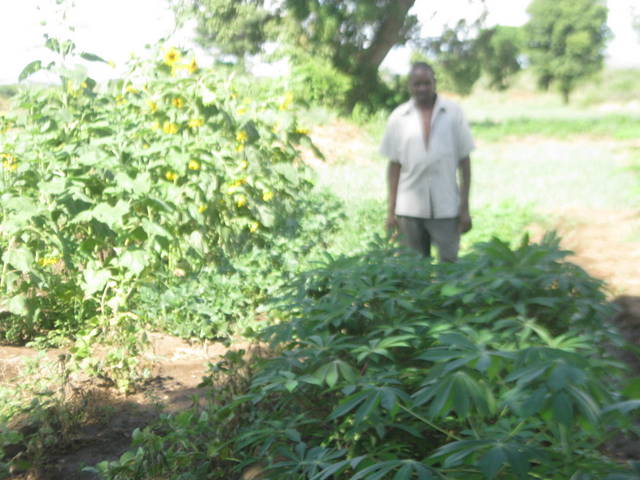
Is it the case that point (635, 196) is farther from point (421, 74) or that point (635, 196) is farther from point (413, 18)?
point (413, 18)

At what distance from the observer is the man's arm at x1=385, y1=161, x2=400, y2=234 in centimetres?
425

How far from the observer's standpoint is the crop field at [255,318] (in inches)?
70.6

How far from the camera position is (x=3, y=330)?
409cm

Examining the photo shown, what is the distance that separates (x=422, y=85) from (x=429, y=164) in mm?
422

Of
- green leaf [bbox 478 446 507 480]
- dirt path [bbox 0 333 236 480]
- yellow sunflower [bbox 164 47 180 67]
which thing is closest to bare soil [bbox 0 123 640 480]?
dirt path [bbox 0 333 236 480]

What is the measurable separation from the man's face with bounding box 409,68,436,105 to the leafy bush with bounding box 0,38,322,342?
4.51 feet

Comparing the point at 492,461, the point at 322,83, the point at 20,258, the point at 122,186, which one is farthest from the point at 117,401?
the point at 322,83

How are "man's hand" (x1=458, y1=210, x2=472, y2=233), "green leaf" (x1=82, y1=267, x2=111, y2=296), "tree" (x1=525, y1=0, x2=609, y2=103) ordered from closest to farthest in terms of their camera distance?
1. "green leaf" (x1=82, y1=267, x2=111, y2=296)
2. "man's hand" (x1=458, y1=210, x2=472, y2=233)
3. "tree" (x1=525, y1=0, x2=609, y2=103)

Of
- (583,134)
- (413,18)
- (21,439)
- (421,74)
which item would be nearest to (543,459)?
(21,439)

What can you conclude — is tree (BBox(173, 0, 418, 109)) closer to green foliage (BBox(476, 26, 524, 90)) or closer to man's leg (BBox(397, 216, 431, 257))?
green foliage (BBox(476, 26, 524, 90))

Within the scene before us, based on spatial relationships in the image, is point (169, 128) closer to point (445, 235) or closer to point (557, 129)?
point (445, 235)

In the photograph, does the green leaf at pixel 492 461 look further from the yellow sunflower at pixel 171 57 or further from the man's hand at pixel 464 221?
the yellow sunflower at pixel 171 57

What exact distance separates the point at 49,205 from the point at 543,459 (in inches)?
115

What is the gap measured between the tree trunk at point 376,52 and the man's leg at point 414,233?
17.5 m
